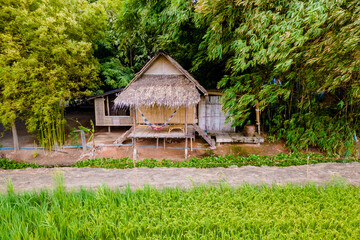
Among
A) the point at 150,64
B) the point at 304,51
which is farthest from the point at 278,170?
the point at 150,64

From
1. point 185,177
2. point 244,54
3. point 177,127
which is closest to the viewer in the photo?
point 185,177

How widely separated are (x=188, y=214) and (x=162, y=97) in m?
5.33

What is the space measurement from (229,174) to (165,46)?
8.82 meters

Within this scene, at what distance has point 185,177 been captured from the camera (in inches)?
119

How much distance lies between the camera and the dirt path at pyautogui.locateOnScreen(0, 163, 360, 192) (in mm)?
2830

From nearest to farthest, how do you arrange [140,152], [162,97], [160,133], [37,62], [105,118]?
[37,62], [162,97], [160,133], [140,152], [105,118]

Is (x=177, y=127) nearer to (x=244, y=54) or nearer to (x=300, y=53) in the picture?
(x=244, y=54)

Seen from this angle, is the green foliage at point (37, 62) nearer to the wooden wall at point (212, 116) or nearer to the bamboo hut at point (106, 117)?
the bamboo hut at point (106, 117)

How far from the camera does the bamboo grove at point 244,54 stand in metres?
4.26

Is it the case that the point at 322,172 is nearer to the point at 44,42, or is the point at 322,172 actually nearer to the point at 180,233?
the point at 180,233

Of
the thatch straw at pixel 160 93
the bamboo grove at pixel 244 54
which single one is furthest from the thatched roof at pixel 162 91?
the bamboo grove at pixel 244 54

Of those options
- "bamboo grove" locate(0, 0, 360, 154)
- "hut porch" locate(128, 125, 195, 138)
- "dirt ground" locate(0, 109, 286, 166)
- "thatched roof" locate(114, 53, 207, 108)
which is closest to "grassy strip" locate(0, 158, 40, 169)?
"dirt ground" locate(0, 109, 286, 166)

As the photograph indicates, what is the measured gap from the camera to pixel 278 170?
3322mm

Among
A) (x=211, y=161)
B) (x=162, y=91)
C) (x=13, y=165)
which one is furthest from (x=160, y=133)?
(x=13, y=165)
